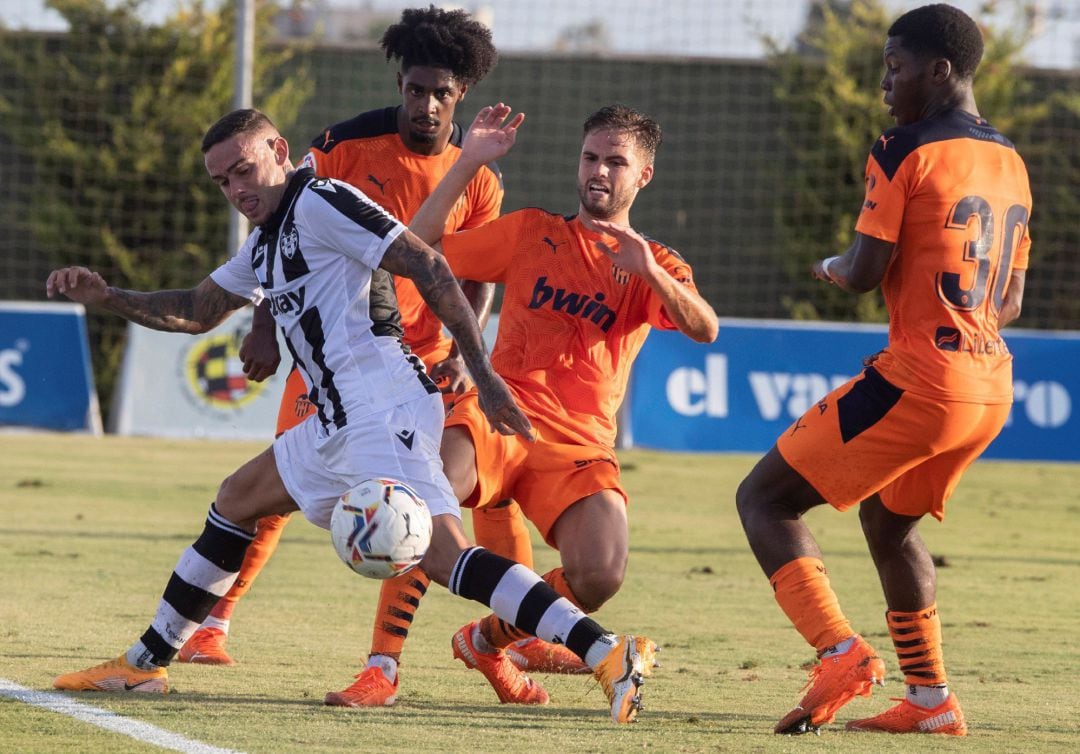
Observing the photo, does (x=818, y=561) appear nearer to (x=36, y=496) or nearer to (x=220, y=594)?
(x=220, y=594)

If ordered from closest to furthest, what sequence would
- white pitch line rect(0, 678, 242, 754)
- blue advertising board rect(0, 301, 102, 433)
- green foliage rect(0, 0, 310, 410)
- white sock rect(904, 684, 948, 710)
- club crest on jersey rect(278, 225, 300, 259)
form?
white pitch line rect(0, 678, 242, 754), club crest on jersey rect(278, 225, 300, 259), white sock rect(904, 684, 948, 710), blue advertising board rect(0, 301, 102, 433), green foliage rect(0, 0, 310, 410)

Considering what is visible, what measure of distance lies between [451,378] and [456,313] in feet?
3.19

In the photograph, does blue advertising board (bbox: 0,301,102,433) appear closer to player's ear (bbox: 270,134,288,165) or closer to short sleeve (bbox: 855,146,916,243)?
player's ear (bbox: 270,134,288,165)

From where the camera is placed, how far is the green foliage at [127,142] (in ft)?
62.7

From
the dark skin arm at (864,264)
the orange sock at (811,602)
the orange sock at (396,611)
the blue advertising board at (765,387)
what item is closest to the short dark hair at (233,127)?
the orange sock at (396,611)

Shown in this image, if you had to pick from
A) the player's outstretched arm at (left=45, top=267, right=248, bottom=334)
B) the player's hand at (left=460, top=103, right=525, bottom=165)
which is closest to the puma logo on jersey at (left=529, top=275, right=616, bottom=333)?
the player's hand at (left=460, top=103, right=525, bottom=165)

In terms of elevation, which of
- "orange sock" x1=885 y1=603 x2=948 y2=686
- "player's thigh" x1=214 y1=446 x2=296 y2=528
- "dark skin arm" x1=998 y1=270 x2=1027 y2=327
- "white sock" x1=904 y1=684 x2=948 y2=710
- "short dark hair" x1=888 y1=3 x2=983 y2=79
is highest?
"short dark hair" x1=888 y1=3 x2=983 y2=79

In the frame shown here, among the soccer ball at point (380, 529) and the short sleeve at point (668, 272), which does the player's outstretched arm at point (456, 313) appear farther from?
the short sleeve at point (668, 272)

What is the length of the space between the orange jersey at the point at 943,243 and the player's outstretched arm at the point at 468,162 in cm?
131

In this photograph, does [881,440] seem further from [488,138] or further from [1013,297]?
[488,138]

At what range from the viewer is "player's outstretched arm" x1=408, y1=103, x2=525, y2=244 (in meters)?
5.72

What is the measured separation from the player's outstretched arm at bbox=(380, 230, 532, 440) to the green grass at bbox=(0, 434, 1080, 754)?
3.26 feet

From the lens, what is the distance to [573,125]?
22.3m

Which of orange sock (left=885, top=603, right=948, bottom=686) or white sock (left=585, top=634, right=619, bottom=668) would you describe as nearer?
Answer: white sock (left=585, top=634, right=619, bottom=668)
